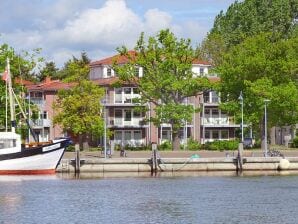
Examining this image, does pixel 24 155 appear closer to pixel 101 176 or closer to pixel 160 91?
pixel 101 176

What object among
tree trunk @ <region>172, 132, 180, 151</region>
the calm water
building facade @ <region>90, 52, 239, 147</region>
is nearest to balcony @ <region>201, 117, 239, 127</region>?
building facade @ <region>90, 52, 239, 147</region>

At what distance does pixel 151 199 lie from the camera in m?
64.2

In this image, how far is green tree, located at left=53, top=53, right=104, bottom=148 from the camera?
117m

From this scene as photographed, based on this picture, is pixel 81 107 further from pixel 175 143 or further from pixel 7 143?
pixel 7 143

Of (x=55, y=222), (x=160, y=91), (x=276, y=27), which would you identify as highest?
(x=276, y=27)

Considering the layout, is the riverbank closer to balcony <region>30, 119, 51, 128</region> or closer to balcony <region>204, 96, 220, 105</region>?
balcony <region>204, 96, 220, 105</region>

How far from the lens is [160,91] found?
371ft

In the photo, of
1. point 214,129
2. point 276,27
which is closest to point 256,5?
point 276,27

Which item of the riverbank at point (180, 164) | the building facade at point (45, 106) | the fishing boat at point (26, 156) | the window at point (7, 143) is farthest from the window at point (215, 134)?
the window at point (7, 143)

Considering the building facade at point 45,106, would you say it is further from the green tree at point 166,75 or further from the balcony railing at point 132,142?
the green tree at point 166,75

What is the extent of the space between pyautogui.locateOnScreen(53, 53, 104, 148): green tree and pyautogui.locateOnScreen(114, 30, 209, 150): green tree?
270 inches

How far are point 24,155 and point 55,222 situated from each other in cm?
3794

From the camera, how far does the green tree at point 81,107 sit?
11662 cm

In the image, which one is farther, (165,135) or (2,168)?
(165,135)
